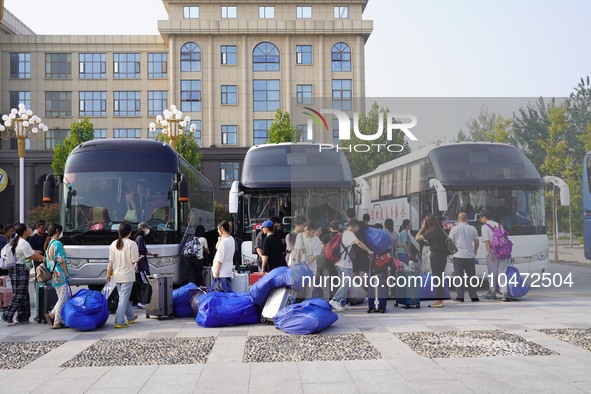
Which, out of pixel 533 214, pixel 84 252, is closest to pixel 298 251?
pixel 84 252

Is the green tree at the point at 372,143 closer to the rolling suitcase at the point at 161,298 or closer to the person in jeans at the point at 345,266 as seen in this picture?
the person in jeans at the point at 345,266

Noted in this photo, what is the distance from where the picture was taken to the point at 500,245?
14.2 metres

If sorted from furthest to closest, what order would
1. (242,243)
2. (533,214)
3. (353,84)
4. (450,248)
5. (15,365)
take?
(353,84)
(242,243)
(533,214)
(450,248)
(15,365)

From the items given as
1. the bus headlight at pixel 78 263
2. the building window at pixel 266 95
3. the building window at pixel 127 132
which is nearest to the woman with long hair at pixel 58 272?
the bus headlight at pixel 78 263

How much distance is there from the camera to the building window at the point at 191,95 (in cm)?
5450

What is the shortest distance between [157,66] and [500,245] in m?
46.5

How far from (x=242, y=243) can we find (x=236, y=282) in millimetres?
3672

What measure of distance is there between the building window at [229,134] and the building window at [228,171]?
1.72m

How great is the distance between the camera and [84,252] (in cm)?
1480

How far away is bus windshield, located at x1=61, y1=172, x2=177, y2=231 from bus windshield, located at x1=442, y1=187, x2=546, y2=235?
627 cm

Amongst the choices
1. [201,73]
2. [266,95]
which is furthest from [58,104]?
[266,95]

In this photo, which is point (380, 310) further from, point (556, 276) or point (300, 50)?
point (300, 50)

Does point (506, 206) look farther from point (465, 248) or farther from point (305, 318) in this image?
point (305, 318)

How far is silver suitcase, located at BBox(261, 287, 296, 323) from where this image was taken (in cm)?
1105
